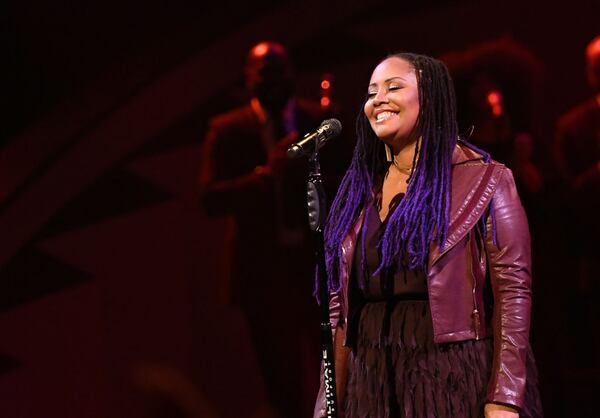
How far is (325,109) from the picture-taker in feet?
12.4

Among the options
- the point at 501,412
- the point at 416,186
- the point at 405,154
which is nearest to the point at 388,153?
the point at 405,154

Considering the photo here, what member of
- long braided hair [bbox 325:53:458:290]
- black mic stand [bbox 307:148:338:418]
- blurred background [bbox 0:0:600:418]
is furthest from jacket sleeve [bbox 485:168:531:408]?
blurred background [bbox 0:0:600:418]

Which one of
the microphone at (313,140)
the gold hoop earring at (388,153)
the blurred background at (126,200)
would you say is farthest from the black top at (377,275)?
the blurred background at (126,200)

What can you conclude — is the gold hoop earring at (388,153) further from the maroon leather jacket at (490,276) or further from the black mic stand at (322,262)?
the black mic stand at (322,262)

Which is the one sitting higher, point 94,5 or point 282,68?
point 94,5

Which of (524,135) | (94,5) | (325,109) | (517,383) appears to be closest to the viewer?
(517,383)

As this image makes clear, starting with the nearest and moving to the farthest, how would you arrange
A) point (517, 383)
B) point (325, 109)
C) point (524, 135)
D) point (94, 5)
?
1. point (517, 383)
2. point (524, 135)
3. point (325, 109)
4. point (94, 5)

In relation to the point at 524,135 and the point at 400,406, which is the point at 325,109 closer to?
the point at 524,135

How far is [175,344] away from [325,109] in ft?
4.05

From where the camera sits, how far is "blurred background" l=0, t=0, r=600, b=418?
3969 mm

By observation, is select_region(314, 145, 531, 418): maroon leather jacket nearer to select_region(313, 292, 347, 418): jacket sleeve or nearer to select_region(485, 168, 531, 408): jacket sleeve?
select_region(485, 168, 531, 408): jacket sleeve

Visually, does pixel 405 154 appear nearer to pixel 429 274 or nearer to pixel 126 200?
pixel 429 274

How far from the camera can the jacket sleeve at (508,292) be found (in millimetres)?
2006

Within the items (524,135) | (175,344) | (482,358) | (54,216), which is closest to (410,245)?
(482,358)
